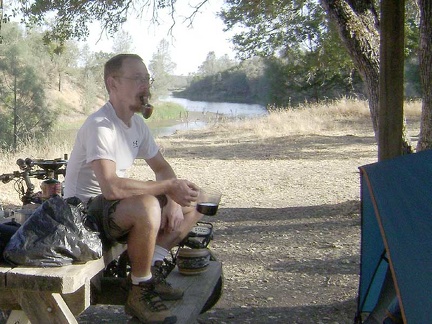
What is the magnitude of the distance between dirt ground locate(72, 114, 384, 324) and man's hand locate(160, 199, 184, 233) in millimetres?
980

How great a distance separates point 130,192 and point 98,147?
297 millimetres

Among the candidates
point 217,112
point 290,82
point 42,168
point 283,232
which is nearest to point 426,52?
point 283,232

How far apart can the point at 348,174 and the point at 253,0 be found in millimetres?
4093

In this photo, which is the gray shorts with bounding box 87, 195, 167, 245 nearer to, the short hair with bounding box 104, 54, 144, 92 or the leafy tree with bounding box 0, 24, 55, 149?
the short hair with bounding box 104, 54, 144, 92

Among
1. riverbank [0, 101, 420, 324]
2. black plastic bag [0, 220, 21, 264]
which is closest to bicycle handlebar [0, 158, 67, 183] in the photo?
riverbank [0, 101, 420, 324]

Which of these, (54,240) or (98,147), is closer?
(54,240)

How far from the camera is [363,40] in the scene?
6.36m

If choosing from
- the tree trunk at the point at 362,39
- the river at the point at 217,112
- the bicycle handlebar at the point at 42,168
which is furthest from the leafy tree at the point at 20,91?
the bicycle handlebar at the point at 42,168


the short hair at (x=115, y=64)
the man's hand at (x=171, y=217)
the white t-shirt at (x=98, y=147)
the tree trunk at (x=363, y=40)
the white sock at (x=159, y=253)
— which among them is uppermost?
the tree trunk at (x=363, y=40)

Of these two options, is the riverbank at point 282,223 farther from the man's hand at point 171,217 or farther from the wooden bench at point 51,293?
the wooden bench at point 51,293

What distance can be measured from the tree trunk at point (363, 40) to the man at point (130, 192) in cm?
325

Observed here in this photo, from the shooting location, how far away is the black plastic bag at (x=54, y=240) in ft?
9.09

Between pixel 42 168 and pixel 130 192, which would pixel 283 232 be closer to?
pixel 42 168

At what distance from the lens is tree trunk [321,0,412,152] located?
6.35m
